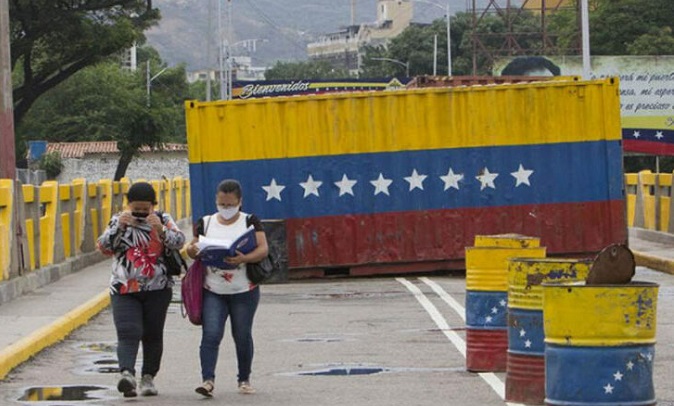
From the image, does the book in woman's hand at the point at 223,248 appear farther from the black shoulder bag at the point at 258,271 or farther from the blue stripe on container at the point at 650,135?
the blue stripe on container at the point at 650,135

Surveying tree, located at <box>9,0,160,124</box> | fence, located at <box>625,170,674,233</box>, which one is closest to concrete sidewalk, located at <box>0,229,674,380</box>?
fence, located at <box>625,170,674,233</box>

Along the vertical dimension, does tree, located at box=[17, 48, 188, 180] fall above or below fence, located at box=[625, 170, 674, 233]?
above

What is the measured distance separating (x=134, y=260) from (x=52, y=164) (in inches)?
2742

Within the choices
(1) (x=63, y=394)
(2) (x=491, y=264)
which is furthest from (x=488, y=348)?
(1) (x=63, y=394)

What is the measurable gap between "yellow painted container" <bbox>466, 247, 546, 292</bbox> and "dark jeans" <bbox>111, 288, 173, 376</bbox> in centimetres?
243

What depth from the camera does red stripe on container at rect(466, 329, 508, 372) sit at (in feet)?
44.3

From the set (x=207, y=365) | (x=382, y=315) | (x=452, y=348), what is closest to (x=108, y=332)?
(x=382, y=315)

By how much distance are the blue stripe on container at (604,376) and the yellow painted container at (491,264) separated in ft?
14.1

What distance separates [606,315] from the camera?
8.84 metres

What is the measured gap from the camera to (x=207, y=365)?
40.4 feet

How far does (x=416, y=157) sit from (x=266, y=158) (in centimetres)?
234

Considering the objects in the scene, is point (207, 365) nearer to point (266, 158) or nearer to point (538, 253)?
point (538, 253)

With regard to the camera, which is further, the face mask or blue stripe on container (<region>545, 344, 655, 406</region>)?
the face mask

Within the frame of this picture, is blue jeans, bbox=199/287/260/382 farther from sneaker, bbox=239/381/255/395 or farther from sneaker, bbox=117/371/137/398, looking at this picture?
sneaker, bbox=117/371/137/398
